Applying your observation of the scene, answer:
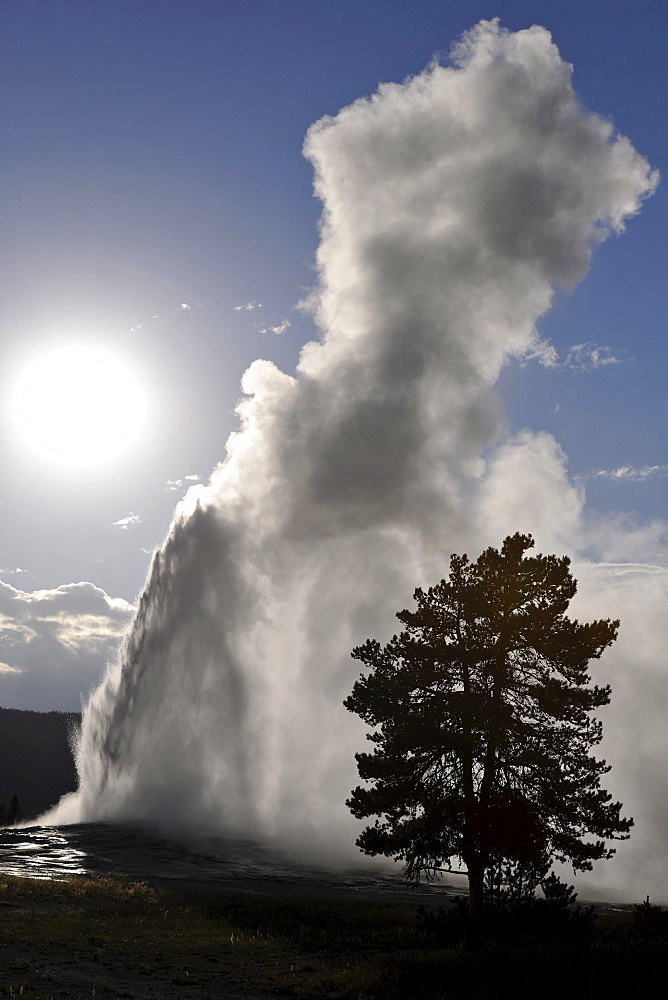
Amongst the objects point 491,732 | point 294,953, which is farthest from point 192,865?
point 491,732

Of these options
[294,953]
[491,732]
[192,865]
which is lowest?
[192,865]

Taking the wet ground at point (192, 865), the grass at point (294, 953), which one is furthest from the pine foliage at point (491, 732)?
the wet ground at point (192, 865)

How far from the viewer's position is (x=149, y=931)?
2156 centimetres

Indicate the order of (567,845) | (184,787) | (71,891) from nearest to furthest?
(567,845) < (71,891) < (184,787)

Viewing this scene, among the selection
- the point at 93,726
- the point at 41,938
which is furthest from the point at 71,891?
the point at 93,726

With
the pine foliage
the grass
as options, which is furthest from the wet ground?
the pine foliage

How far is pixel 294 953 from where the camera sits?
19672 mm

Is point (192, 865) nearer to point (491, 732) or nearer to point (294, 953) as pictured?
point (294, 953)

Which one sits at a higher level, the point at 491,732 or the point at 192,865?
the point at 491,732

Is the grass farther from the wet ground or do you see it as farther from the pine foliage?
the wet ground

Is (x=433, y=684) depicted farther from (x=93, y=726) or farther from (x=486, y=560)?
(x=93, y=726)

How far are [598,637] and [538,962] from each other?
8159 millimetres

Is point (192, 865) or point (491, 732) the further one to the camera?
point (192, 865)

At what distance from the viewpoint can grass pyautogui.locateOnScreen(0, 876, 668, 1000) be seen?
14562 mm
